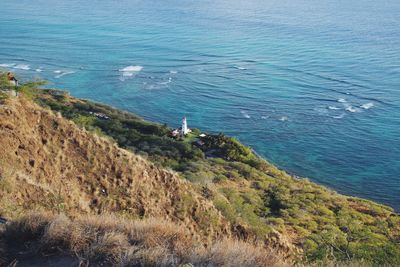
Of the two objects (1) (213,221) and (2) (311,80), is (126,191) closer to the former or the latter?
(1) (213,221)

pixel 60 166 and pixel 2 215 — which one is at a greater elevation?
pixel 2 215

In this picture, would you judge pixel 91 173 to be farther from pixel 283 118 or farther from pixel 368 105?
pixel 368 105

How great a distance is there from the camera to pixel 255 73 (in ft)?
250

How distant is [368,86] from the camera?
2694 inches

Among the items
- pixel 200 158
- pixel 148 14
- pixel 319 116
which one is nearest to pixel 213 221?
pixel 200 158

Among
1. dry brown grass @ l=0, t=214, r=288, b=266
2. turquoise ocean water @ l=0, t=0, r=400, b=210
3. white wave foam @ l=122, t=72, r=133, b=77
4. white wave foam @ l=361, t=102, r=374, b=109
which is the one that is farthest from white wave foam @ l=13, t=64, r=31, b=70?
dry brown grass @ l=0, t=214, r=288, b=266

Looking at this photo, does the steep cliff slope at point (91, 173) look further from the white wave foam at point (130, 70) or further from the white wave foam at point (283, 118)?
the white wave foam at point (130, 70)

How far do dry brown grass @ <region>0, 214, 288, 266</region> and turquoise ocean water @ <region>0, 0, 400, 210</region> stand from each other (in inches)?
1467

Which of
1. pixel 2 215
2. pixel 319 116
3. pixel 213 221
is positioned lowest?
pixel 319 116

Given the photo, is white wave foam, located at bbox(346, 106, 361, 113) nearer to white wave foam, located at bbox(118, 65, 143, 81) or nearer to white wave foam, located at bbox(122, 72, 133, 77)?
white wave foam, located at bbox(118, 65, 143, 81)

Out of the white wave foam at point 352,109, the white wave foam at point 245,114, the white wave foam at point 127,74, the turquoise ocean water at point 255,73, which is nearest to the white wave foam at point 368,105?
the turquoise ocean water at point 255,73

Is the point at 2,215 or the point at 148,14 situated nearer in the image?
the point at 2,215

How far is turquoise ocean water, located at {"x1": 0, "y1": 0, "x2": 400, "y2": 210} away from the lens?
168 feet

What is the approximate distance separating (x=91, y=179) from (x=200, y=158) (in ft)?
74.9
